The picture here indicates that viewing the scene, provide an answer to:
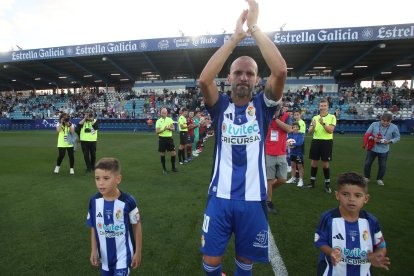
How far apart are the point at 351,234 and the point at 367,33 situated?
92.5 ft

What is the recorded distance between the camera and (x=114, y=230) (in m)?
2.65

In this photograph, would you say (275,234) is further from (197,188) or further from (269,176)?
(197,188)

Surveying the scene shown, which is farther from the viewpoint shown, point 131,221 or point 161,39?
point 161,39

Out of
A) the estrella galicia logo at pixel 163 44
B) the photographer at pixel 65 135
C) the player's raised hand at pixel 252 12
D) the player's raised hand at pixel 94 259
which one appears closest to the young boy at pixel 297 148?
the player's raised hand at pixel 252 12

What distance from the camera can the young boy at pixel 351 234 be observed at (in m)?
2.36

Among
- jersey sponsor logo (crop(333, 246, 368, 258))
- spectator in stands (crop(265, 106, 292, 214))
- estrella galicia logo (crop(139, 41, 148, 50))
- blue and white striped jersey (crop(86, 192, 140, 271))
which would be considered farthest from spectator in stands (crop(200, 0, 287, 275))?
estrella galicia logo (crop(139, 41, 148, 50))

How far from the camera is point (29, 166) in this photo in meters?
10.7

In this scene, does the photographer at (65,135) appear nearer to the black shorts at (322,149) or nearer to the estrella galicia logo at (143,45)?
the black shorts at (322,149)

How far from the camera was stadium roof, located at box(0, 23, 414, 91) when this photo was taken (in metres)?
25.6

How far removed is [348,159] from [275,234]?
28.7 ft

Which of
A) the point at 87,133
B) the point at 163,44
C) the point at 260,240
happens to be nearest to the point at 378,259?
the point at 260,240

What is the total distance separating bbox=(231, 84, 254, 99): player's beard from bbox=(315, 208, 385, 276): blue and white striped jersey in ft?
4.60

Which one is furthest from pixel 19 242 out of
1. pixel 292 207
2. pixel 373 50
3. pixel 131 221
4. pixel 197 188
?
pixel 373 50

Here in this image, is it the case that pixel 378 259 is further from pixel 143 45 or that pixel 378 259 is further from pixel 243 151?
pixel 143 45
